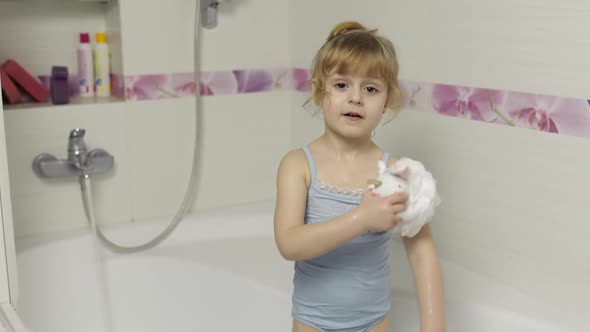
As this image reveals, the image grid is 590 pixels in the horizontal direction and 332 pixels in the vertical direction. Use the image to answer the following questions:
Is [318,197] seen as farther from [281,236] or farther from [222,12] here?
[222,12]

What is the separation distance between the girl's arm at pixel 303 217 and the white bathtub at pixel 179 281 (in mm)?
454

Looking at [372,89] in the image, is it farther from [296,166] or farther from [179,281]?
[179,281]

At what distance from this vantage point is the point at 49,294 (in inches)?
67.4

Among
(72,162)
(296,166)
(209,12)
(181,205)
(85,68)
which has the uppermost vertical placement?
(209,12)

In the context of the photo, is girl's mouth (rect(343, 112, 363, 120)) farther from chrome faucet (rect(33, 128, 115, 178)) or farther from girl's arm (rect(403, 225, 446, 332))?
chrome faucet (rect(33, 128, 115, 178))

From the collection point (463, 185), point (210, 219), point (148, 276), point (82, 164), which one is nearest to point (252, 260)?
point (210, 219)

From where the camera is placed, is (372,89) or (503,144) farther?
(503,144)

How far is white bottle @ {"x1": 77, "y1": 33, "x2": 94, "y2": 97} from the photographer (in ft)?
6.29

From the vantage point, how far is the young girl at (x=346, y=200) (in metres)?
1.22

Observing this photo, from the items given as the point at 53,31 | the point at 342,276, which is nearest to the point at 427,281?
the point at 342,276

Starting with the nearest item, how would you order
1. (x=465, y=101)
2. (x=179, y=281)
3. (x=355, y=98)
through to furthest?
(x=355, y=98) < (x=465, y=101) < (x=179, y=281)

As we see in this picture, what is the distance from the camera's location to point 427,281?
1.26 m

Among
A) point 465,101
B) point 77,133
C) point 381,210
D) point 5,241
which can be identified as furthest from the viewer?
point 77,133

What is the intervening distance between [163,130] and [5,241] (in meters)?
0.64
